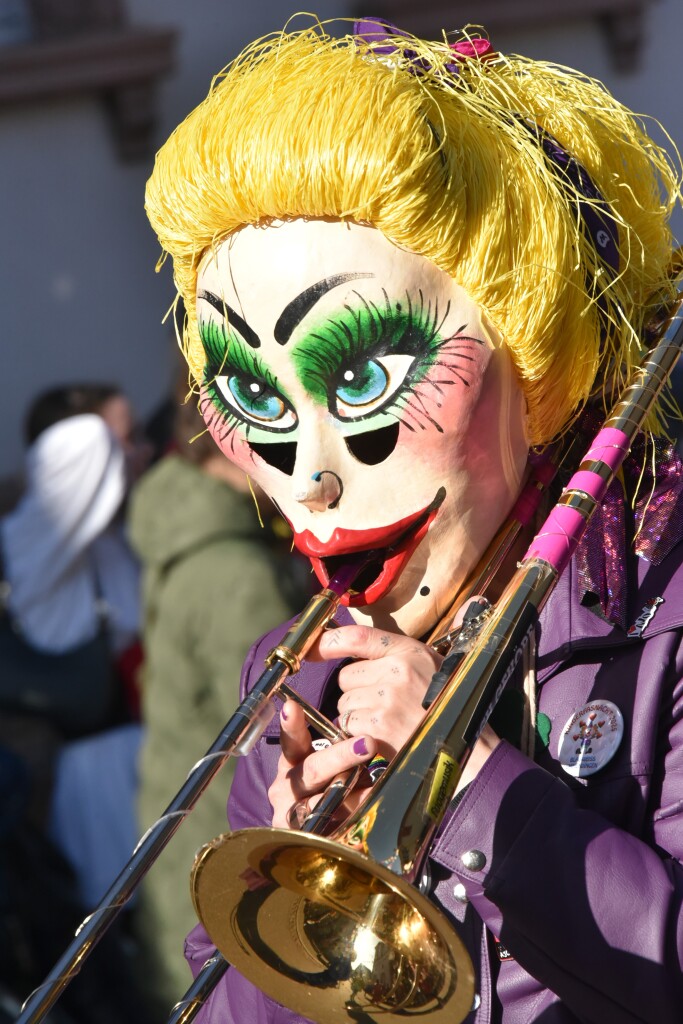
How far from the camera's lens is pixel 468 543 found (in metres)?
1.69

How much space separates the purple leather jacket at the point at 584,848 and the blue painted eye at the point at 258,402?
0.44 meters

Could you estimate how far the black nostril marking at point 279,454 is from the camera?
168cm

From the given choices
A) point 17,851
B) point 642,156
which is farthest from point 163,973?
point 642,156

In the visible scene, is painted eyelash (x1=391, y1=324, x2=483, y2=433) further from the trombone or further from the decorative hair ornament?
the decorative hair ornament

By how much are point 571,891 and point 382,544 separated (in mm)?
475

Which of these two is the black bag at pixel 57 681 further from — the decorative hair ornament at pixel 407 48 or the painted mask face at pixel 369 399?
the decorative hair ornament at pixel 407 48

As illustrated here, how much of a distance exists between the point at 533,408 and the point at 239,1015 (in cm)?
93

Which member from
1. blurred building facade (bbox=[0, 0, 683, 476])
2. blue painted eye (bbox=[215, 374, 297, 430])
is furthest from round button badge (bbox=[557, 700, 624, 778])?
blurred building facade (bbox=[0, 0, 683, 476])

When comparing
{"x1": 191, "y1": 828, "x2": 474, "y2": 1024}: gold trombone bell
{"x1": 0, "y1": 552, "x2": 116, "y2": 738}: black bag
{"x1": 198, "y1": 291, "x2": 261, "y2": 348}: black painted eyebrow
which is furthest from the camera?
{"x1": 0, "y1": 552, "x2": 116, "y2": 738}: black bag

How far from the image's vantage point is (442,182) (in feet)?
5.09

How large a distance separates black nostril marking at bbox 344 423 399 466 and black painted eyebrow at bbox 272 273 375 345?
15 centimetres

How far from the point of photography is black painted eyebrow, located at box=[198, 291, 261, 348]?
5.37 feet

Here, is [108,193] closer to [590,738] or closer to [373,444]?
[373,444]

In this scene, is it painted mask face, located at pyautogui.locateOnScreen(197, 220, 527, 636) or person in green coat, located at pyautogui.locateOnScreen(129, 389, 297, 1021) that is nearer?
painted mask face, located at pyautogui.locateOnScreen(197, 220, 527, 636)
